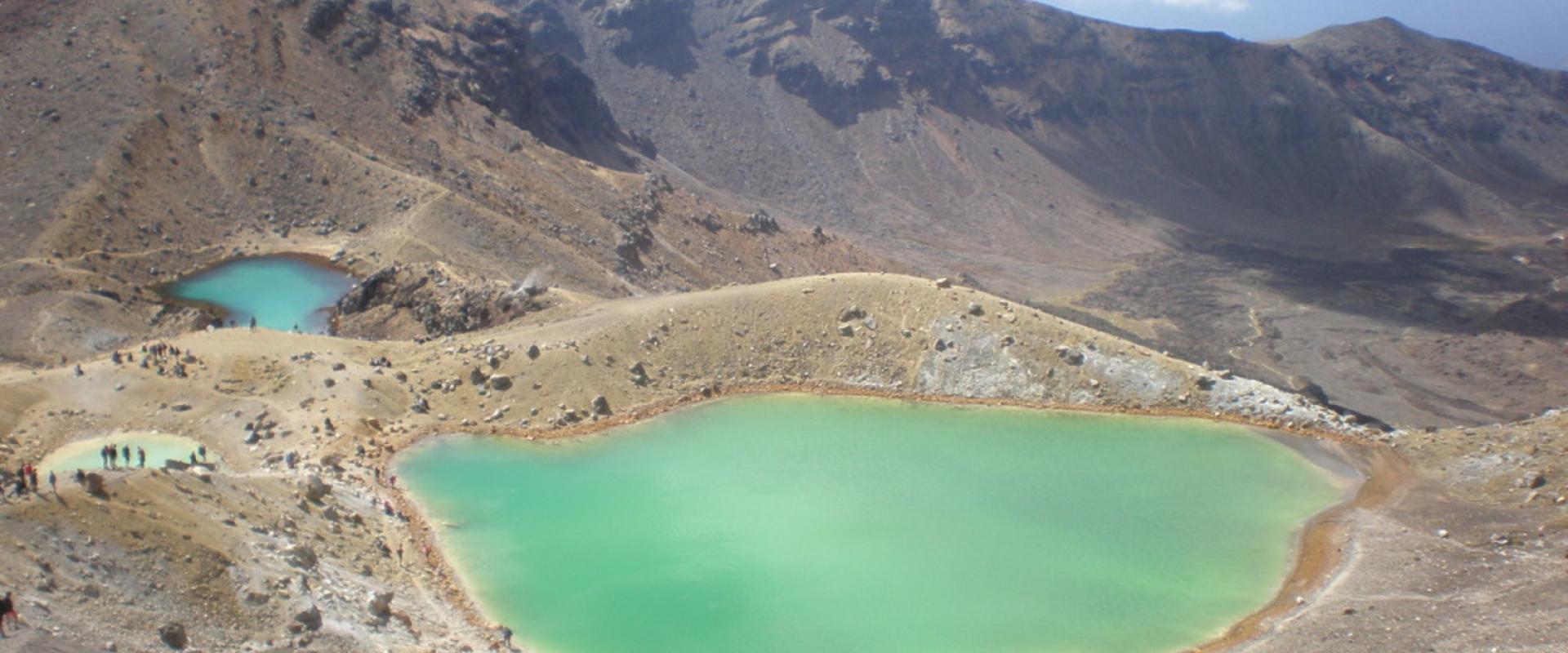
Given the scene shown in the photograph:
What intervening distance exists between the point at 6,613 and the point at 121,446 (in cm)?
1882

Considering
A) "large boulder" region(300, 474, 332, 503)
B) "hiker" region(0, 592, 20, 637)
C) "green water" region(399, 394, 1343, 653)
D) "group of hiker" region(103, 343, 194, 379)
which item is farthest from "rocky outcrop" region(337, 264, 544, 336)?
"hiker" region(0, 592, 20, 637)

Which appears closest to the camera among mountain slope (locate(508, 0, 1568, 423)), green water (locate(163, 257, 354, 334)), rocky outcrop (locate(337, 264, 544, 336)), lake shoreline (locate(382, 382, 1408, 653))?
lake shoreline (locate(382, 382, 1408, 653))

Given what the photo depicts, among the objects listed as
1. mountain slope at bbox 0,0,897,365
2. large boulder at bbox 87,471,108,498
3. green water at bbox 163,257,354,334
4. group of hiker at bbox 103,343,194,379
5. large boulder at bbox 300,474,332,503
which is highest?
mountain slope at bbox 0,0,897,365

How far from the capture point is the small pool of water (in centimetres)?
3703

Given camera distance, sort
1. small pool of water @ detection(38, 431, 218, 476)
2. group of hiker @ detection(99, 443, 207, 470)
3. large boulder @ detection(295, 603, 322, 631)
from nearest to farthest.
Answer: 1. large boulder @ detection(295, 603, 322, 631)
2. group of hiker @ detection(99, 443, 207, 470)
3. small pool of water @ detection(38, 431, 218, 476)

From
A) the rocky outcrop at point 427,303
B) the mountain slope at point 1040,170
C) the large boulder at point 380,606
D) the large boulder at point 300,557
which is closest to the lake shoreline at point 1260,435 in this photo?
the large boulder at point 380,606

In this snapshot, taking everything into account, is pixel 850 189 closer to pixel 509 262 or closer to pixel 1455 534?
pixel 509 262

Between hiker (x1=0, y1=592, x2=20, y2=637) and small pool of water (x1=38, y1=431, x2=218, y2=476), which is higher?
small pool of water (x1=38, y1=431, x2=218, y2=476)

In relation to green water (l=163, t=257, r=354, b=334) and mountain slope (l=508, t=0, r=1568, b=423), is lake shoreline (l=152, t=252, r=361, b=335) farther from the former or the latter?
mountain slope (l=508, t=0, r=1568, b=423)

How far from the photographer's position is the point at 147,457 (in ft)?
125

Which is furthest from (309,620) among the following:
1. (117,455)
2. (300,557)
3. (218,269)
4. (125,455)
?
(218,269)

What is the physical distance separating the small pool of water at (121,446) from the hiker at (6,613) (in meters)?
15.5

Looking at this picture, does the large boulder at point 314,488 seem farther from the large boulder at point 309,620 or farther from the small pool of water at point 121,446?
the large boulder at point 309,620

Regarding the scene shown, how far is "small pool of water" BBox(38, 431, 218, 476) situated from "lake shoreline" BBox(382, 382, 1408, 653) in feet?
21.2
